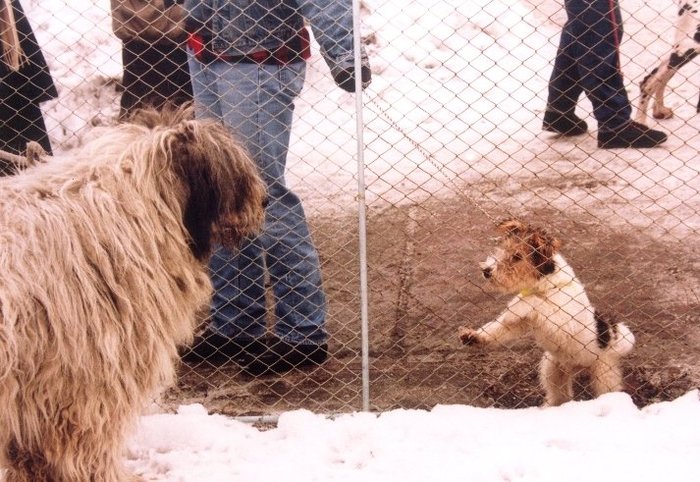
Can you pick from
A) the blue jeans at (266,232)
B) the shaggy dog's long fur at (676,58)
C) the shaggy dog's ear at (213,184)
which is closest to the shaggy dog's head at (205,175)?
the shaggy dog's ear at (213,184)

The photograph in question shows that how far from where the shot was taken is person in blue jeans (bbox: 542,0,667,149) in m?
6.09

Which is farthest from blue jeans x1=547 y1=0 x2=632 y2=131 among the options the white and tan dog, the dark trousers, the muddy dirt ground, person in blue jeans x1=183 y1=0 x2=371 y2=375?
person in blue jeans x1=183 y1=0 x2=371 y2=375

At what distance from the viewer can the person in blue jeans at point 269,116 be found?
11.3 ft

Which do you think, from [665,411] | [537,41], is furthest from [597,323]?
[537,41]

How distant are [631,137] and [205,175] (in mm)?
5131

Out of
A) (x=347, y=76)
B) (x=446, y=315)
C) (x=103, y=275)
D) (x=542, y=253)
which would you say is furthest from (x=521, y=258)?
(x=103, y=275)

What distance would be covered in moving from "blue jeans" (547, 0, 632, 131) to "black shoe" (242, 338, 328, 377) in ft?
10.4

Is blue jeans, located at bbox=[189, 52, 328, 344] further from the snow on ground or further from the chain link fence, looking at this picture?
the snow on ground

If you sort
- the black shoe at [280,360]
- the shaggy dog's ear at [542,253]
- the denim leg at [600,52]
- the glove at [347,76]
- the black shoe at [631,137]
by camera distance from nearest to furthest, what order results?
the glove at [347,76]
the shaggy dog's ear at [542,253]
the black shoe at [280,360]
the denim leg at [600,52]
the black shoe at [631,137]

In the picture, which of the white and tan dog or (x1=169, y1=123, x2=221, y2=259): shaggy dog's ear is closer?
(x1=169, y1=123, x2=221, y2=259): shaggy dog's ear

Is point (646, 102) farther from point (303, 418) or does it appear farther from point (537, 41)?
point (303, 418)

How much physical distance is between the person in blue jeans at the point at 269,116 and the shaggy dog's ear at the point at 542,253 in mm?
1028

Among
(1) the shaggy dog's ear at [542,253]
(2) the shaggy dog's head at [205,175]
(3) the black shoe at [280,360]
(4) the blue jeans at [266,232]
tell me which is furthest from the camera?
(3) the black shoe at [280,360]

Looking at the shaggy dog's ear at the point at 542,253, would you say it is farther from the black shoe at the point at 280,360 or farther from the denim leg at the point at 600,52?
the denim leg at the point at 600,52
